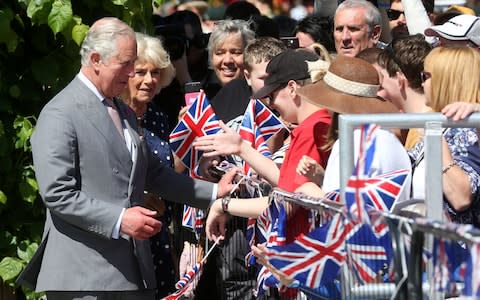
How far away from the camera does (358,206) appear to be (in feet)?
11.1

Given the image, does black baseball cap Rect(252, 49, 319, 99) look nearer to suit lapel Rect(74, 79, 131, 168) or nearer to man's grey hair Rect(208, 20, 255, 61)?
suit lapel Rect(74, 79, 131, 168)

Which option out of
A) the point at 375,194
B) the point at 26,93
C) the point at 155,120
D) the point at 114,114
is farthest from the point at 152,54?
the point at 375,194

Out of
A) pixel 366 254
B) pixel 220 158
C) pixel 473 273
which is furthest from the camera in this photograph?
pixel 220 158

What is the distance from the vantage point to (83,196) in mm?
5055

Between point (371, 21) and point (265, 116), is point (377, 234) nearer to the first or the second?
point (265, 116)

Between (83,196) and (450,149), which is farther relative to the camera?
(83,196)

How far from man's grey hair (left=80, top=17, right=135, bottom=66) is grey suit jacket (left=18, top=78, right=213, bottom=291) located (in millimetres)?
164

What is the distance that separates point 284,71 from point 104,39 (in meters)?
0.87

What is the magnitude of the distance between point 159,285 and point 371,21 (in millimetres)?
2139

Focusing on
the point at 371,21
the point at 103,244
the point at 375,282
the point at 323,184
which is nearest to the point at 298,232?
the point at 323,184

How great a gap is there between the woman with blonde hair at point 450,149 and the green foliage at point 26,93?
3.07m

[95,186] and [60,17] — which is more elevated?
[60,17]

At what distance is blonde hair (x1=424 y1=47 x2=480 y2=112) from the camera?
14.0ft

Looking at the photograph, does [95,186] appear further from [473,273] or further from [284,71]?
[473,273]
